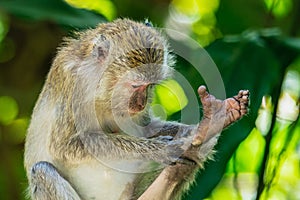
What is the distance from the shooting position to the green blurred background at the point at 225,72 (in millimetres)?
3059

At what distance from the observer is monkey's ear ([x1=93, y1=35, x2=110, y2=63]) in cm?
267

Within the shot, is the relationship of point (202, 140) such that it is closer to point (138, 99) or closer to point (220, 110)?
point (220, 110)

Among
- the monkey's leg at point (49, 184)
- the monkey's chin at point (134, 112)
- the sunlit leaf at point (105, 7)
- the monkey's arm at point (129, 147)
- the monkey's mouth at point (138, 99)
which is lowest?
the monkey's leg at point (49, 184)

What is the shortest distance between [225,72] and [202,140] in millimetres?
1193

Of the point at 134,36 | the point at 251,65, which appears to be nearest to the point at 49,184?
the point at 134,36

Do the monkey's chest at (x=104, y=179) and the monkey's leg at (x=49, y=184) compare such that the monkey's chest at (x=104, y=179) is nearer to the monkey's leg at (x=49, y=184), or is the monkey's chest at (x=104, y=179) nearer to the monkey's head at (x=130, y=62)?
the monkey's leg at (x=49, y=184)

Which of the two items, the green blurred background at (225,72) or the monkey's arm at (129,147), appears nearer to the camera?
the monkey's arm at (129,147)

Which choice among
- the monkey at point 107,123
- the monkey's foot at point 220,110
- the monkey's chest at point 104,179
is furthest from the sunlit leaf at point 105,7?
the monkey's foot at point 220,110

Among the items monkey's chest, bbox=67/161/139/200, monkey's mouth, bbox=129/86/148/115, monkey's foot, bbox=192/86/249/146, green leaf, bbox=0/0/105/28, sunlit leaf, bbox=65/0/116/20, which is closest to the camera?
monkey's foot, bbox=192/86/249/146

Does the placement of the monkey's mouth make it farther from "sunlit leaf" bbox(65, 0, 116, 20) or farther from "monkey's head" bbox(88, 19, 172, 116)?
"sunlit leaf" bbox(65, 0, 116, 20)

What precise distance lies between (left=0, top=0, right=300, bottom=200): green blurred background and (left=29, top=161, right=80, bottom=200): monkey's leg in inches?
17.4

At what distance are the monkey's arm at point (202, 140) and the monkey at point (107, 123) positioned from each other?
0.28 ft

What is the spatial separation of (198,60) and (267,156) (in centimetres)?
54

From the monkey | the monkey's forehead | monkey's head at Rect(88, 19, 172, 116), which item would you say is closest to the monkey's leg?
the monkey
